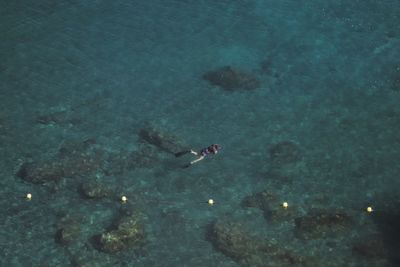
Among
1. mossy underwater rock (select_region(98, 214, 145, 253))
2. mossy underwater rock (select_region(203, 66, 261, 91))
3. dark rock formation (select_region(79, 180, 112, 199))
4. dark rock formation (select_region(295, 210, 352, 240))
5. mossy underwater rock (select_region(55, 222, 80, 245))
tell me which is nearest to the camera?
mossy underwater rock (select_region(98, 214, 145, 253))

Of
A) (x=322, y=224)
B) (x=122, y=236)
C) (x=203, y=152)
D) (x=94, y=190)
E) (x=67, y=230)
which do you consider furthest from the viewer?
(x=203, y=152)

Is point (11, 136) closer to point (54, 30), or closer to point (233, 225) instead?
point (54, 30)

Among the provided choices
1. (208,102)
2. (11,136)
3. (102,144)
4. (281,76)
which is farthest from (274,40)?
(11,136)

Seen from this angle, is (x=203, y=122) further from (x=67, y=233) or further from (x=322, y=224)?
(x=67, y=233)

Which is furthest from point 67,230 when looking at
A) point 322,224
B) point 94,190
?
point 322,224

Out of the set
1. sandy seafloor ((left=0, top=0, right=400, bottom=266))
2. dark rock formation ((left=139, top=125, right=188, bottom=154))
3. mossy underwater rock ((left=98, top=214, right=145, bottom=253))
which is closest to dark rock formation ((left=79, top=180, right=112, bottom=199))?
sandy seafloor ((left=0, top=0, right=400, bottom=266))

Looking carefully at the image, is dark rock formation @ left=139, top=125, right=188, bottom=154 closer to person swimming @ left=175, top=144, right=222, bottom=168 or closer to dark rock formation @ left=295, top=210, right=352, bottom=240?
person swimming @ left=175, top=144, right=222, bottom=168
